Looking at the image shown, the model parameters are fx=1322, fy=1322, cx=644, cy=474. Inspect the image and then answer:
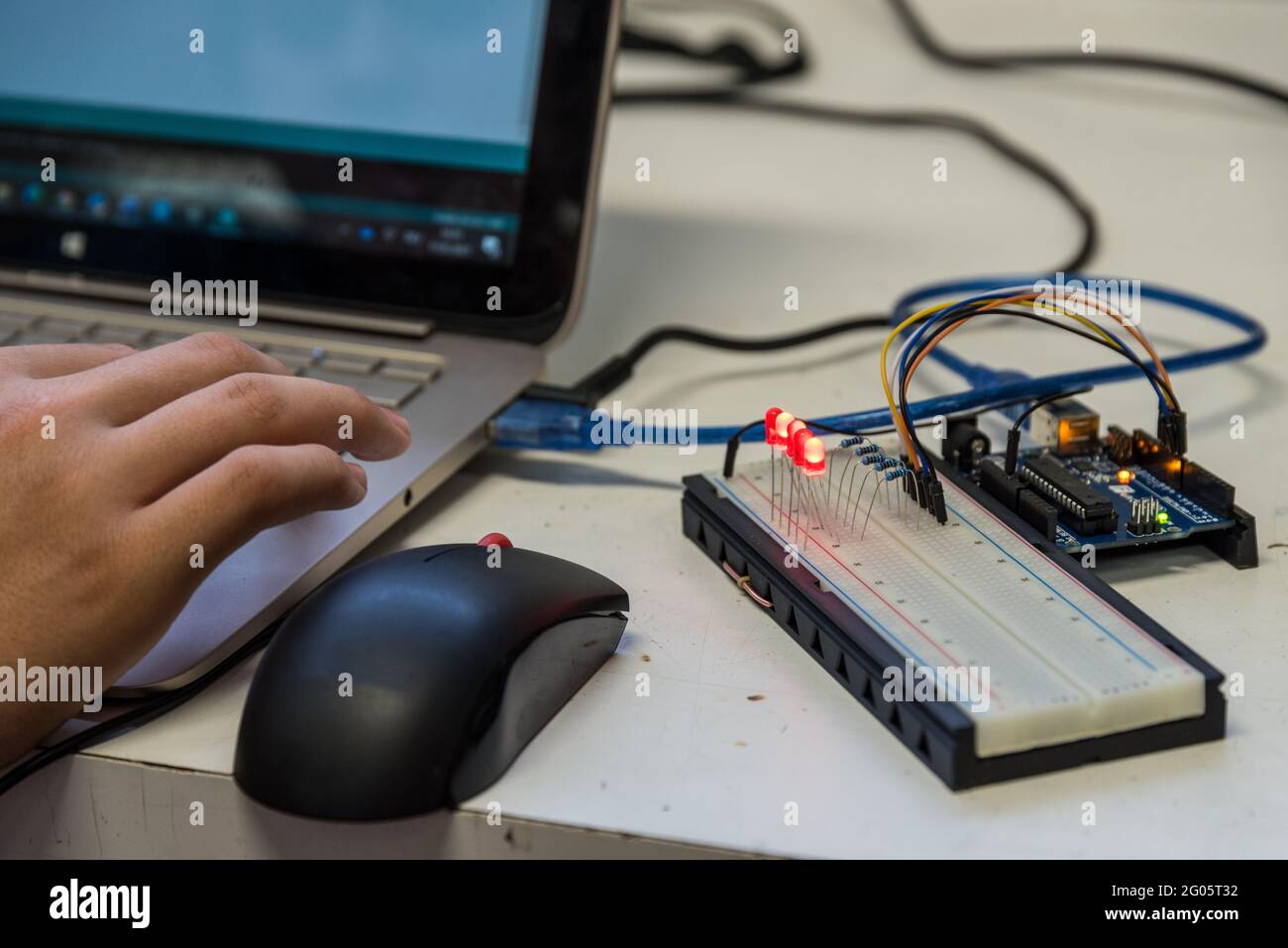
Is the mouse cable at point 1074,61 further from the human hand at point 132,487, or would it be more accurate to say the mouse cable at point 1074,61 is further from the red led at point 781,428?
the human hand at point 132,487

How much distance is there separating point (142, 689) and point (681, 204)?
0.70 m

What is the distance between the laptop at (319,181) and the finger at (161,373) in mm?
110

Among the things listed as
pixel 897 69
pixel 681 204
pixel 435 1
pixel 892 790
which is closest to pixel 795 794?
pixel 892 790

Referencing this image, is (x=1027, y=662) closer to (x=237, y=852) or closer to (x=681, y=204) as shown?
(x=237, y=852)

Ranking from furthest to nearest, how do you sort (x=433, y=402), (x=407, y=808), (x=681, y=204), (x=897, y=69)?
(x=897, y=69)
(x=681, y=204)
(x=433, y=402)
(x=407, y=808)

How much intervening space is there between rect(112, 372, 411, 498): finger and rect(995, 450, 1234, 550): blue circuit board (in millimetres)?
308

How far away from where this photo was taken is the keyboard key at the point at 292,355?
72cm

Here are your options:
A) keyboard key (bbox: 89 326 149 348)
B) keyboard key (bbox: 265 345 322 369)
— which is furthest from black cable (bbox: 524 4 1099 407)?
keyboard key (bbox: 89 326 149 348)

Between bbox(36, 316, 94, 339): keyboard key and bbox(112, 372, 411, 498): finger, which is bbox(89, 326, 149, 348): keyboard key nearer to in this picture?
bbox(36, 316, 94, 339): keyboard key

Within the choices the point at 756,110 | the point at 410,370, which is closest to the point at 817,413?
the point at 410,370

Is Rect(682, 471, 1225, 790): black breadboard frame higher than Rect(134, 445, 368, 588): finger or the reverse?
the reverse

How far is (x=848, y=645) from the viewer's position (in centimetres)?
51

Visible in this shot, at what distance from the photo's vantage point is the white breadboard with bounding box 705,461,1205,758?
0.47m
